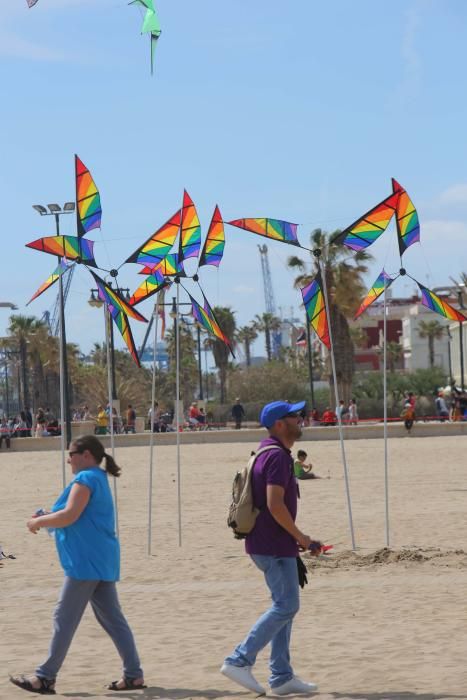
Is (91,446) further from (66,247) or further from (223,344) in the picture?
(223,344)

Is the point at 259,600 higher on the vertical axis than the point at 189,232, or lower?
lower

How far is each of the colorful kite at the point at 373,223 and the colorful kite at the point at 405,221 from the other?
10cm

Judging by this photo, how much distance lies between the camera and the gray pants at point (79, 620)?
276 inches

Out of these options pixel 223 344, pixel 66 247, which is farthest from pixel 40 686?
pixel 223 344

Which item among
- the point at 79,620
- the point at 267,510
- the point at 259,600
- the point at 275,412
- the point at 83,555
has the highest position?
the point at 275,412

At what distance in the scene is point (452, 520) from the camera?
16.0m

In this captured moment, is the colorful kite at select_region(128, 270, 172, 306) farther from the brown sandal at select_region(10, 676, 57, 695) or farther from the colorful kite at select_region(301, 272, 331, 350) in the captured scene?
the brown sandal at select_region(10, 676, 57, 695)

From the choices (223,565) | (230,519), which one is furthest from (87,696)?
(223,565)

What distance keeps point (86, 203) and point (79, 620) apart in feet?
25.4

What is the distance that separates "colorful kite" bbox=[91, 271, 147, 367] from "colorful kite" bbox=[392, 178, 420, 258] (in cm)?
316

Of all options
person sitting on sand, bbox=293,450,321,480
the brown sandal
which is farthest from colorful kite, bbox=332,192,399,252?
person sitting on sand, bbox=293,450,321,480

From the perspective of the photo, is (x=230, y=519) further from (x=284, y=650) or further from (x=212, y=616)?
(x=212, y=616)

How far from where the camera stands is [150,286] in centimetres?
1556

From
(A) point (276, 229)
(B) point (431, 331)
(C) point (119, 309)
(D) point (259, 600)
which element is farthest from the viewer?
(B) point (431, 331)
